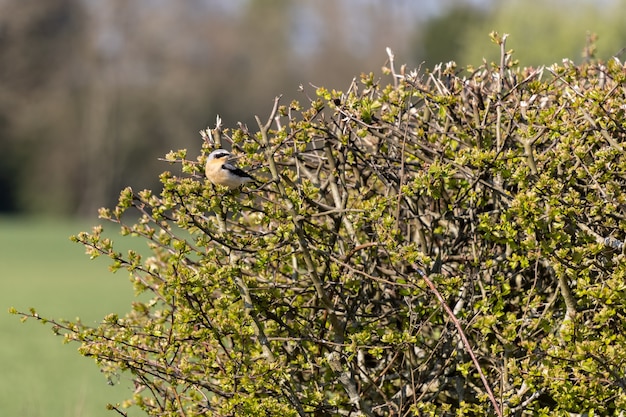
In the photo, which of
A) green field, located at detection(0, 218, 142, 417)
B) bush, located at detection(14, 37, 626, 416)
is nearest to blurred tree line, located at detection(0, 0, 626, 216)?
green field, located at detection(0, 218, 142, 417)

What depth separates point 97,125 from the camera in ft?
185

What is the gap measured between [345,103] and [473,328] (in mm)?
1036

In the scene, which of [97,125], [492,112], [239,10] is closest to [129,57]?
[97,125]

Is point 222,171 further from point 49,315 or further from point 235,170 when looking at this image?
point 49,315

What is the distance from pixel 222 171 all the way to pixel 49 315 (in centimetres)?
1368

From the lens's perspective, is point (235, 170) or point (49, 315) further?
point (49, 315)

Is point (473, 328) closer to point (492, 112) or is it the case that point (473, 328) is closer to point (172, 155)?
point (492, 112)

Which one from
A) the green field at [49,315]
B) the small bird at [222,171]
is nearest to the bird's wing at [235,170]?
the small bird at [222,171]

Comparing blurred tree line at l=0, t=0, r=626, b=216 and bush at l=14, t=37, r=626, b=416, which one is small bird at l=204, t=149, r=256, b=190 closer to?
bush at l=14, t=37, r=626, b=416

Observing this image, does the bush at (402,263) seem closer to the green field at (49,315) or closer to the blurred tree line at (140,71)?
the green field at (49,315)

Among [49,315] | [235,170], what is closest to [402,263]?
[235,170]

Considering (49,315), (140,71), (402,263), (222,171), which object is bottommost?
(402,263)

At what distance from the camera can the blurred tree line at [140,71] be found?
53250 mm

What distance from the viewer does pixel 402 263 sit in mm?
4281
